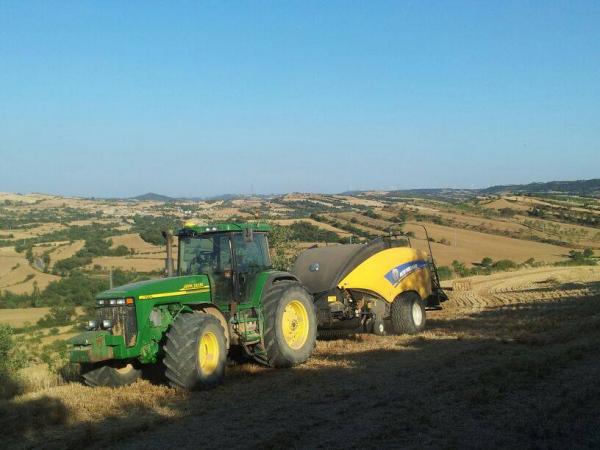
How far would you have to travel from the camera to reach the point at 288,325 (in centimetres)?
1068

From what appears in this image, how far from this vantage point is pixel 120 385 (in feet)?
30.6

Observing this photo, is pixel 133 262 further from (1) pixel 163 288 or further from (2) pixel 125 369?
(1) pixel 163 288

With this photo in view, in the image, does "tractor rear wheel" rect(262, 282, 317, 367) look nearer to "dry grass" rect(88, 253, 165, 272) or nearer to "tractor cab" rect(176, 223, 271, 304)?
"tractor cab" rect(176, 223, 271, 304)

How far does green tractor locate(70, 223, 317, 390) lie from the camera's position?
8.69 metres

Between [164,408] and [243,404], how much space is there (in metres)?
0.94

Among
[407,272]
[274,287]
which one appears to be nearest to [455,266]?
[407,272]

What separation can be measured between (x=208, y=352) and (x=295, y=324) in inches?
82.0

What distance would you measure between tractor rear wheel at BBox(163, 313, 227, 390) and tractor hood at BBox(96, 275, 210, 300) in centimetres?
42

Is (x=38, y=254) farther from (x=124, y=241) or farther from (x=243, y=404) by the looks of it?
(x=243, y=404)

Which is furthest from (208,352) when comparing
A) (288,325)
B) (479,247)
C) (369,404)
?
(479,247)

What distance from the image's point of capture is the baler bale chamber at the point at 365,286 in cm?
1270

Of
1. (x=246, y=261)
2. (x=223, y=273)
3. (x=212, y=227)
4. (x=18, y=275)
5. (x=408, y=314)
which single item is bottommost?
(x=18, y=275)

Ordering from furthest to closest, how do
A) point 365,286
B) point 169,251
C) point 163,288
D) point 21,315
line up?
point 21,315
point 365,286
point 169,251
point 163,288

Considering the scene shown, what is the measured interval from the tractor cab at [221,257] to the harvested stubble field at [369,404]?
1.28 metres
